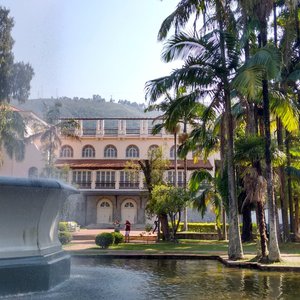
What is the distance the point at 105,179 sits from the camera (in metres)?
51.8

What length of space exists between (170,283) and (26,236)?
4076mm

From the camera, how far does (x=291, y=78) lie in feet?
78.2

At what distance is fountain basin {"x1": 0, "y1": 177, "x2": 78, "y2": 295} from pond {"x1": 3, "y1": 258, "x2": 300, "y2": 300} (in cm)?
29

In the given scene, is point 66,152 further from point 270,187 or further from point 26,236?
point 26,236

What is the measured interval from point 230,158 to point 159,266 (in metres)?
5.03

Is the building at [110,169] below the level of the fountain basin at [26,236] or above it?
above

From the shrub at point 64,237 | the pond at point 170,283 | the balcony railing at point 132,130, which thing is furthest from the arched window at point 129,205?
the pond at point 170,283

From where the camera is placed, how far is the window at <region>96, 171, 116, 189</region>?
51.4 metres

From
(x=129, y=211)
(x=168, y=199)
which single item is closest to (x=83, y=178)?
(x=129, y=211)

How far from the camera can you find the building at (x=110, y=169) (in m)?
Answer: 51.3

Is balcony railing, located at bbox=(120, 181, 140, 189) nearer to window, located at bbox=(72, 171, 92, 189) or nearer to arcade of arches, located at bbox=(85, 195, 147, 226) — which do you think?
arcade of arches, located at bbox=(85, 195, 147, 226)

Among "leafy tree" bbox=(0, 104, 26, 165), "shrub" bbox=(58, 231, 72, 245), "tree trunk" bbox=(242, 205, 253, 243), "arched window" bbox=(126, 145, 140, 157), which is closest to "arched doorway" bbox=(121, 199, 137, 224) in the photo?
"arched window" bbox=(126, 145, 140, 157)

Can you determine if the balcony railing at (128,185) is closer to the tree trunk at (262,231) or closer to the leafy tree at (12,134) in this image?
the tree trunk at (262,231)

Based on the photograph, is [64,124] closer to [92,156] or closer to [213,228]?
[213,228]
